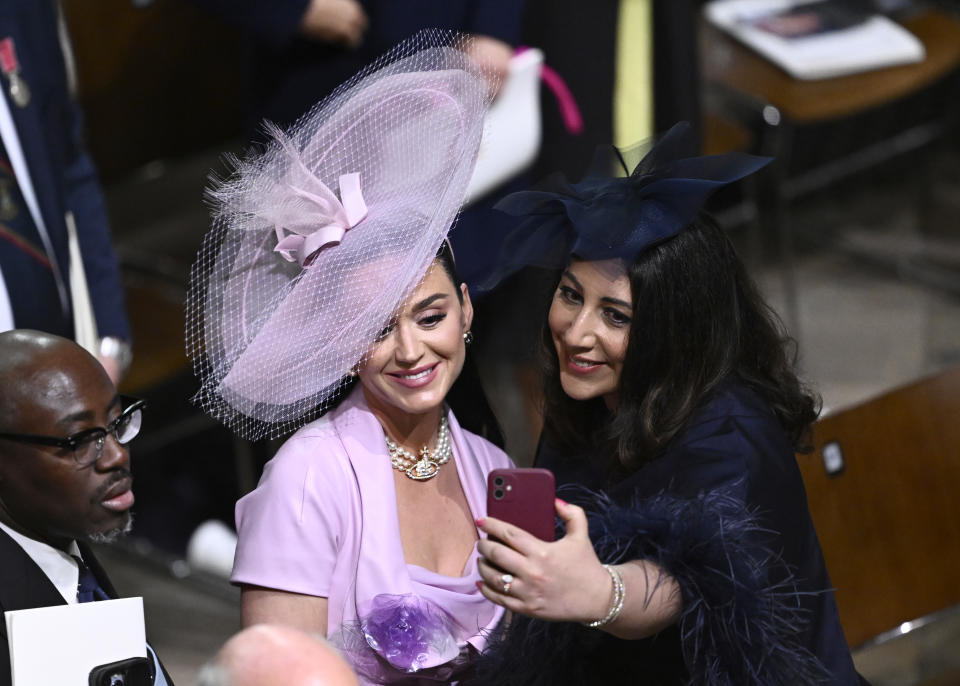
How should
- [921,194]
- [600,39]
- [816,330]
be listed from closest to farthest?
[600,39], [816,330], [921,194]

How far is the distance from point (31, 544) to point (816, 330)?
364 centimetres

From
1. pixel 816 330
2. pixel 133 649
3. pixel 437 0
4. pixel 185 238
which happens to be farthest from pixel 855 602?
pixel 185 238

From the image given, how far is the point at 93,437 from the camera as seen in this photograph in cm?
191

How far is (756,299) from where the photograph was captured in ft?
7.11

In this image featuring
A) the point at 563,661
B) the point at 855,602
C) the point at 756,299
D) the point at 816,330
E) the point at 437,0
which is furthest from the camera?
the point at 816,330

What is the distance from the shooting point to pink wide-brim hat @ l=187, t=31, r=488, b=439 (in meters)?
2.01

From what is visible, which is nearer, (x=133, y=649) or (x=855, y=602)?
(x=133, y=649)

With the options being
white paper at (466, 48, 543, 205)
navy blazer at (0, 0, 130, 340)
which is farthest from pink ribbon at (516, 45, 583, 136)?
navy blazer at (0, 0, 130, 340)

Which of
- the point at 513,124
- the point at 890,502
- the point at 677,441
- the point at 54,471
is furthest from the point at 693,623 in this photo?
the point at 513,124

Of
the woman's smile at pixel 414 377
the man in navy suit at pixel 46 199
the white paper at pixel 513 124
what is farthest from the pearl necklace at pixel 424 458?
the white paper at pixel 513 124

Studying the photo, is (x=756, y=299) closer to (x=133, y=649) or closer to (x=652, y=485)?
(x=652, y=485)

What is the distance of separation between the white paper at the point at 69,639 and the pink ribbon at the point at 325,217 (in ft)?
1.85

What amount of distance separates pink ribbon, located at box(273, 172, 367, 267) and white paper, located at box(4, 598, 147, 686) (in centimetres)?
56

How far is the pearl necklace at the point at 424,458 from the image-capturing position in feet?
7.10
